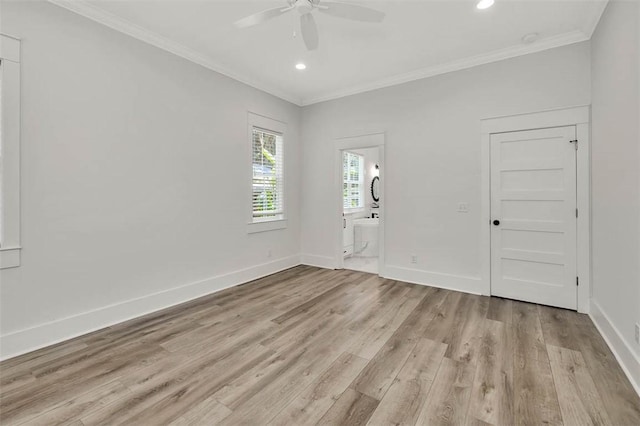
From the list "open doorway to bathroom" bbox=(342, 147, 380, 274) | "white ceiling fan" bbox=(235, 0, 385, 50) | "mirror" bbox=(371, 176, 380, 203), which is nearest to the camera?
"white ceiling fan" bbox=(235, 0, 385, 50)

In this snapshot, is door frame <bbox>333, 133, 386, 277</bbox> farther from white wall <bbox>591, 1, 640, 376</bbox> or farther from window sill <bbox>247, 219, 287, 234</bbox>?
white wall <bbox>591, 1, 640, 376</bbox>

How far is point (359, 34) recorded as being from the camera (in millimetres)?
3170

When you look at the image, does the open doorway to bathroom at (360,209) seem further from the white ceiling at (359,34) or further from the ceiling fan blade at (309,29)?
the ceiling fan blade at (309,29)

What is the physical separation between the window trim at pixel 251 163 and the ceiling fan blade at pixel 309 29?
75.5 inches

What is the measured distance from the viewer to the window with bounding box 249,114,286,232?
14.8 feet

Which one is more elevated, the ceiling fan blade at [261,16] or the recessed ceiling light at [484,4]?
the recessed ceiling light at [484,4]

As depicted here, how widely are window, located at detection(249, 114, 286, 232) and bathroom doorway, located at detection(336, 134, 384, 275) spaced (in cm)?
103

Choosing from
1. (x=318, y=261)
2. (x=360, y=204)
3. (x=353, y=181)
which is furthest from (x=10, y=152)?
(x=360, y=204)

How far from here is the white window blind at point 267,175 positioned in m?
4.58

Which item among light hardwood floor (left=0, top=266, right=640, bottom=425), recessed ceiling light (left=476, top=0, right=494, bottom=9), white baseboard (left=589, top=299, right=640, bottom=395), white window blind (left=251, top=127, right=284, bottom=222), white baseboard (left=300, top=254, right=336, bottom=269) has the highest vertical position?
recessed ceiling light (left=476, top=0, right=494, bottom=9)

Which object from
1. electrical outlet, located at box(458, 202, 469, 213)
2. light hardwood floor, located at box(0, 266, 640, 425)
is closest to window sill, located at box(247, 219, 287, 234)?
light hardwood floor, located at box(0, 266, 640, 425)

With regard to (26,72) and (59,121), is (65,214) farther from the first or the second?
(26,72)

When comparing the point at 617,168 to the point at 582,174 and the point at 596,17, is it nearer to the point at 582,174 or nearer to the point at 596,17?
the point at 582,174

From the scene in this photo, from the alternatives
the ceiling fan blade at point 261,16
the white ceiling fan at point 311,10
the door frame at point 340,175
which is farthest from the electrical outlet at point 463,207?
the ceiling fan blade at point 261,16
